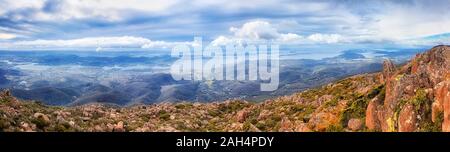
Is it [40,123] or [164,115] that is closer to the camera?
[40,123]

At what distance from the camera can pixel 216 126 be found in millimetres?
46094

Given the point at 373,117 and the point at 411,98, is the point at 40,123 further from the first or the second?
the point at 411,98

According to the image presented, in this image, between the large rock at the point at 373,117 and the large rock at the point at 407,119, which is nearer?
the large rock at the point at 407,119

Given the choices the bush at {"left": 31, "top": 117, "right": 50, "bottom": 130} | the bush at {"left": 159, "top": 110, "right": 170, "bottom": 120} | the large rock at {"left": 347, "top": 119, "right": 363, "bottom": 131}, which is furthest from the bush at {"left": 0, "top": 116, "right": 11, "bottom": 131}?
the bush at {"left": 159, "top": 110, "right": 170, "bottom": 120}

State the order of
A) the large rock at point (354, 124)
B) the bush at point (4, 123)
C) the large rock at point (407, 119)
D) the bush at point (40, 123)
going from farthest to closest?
the large rock at point (354, 124) → the bush at point (40, 123) → the large rock at point (407, 119) → the bush at point (4, 123)

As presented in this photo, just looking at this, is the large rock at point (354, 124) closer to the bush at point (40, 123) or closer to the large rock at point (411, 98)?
the large rock at point (411, 98)

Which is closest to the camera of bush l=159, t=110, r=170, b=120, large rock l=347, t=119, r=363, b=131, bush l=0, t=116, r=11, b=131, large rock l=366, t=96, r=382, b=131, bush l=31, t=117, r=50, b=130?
bush l=0, t=116, r=11, b=131

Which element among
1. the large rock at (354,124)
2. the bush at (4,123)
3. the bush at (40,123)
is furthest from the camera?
the large rock at (354,124)

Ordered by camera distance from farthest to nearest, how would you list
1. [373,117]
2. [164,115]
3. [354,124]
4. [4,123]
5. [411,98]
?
[164,115] < [354,124] < [373,117] < [411,98] < [4,123]

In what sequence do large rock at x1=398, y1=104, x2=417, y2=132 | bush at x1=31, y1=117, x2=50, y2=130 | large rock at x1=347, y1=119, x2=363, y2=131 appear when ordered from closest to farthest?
1. large rock at x1=398, y1=104, x2=417, y2=132
2. bush at x1=31, y1=117, x2=50, y2=130
3. large rock at x1=347, y1=119, x2=363, y2=131

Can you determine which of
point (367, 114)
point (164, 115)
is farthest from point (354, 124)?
point (164, 115)

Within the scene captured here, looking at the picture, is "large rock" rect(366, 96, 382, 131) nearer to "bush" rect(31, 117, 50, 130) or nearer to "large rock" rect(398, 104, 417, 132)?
"large rock" rect(398, 104, 417, 132)

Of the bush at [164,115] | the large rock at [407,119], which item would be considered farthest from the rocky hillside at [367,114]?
the bush at [164,115]
